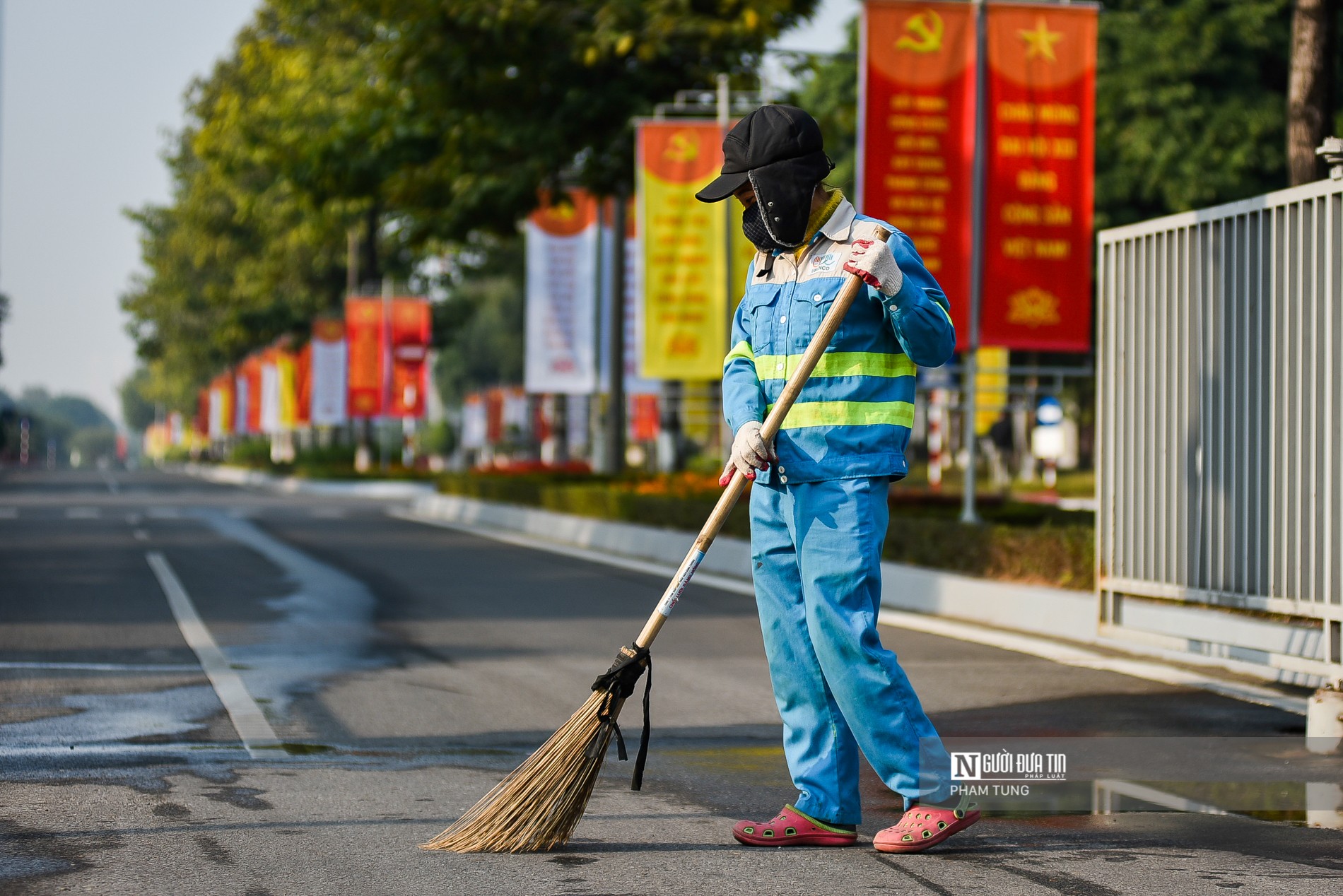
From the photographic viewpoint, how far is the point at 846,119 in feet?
83.9

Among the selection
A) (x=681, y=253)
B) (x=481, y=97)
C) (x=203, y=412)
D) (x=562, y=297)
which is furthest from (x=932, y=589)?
(x=203, y=412)

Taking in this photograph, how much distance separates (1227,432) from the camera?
9.00 m

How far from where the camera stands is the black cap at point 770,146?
4973 millimetres

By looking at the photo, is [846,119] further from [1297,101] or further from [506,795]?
[506,795]

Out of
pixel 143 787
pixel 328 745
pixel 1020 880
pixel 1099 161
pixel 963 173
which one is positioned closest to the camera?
pixel 1020 880

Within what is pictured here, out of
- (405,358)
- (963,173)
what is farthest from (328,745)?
(405,358)

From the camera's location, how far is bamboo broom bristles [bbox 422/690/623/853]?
506cm

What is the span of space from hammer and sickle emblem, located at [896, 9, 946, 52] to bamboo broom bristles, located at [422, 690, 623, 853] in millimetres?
11026

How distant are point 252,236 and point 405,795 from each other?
5654cm

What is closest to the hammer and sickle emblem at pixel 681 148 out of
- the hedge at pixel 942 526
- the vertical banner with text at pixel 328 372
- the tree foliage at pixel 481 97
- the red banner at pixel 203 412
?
the tree foliage at pixel 481 97

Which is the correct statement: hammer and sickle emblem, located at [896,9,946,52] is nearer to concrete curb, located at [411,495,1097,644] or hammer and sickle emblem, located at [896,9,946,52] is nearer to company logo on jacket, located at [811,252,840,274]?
concrete curb, located at [411,495,1097,644]

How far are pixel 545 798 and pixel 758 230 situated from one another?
1699 mm

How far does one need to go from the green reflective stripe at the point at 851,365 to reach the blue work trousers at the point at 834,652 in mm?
302

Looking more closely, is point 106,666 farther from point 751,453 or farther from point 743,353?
point 751,453
